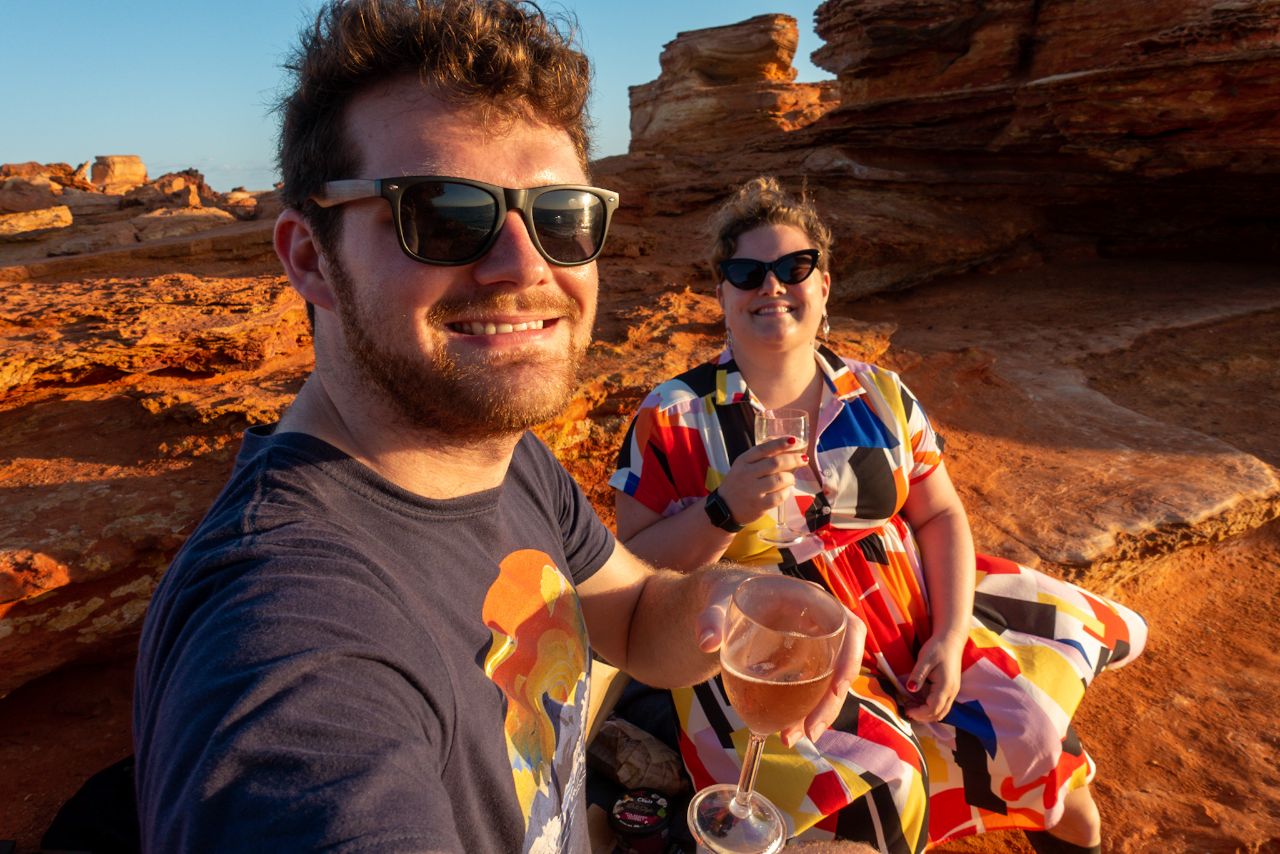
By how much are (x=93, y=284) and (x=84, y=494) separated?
2928mm

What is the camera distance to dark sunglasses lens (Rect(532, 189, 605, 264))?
5.29ft

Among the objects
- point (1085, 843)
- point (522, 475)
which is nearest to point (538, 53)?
point (522, 475)

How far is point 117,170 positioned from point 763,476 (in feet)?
91.4

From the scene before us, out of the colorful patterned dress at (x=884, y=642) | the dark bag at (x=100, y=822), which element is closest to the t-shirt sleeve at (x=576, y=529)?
the colorful patterned dress at (x=884, y=642)

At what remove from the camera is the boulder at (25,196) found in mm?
13547

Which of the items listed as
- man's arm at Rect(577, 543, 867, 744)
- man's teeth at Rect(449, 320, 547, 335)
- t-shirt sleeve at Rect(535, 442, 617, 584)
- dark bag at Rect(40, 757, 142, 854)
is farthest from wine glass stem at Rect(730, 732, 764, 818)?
dark bag at Rect(40, 757, 142, 854)

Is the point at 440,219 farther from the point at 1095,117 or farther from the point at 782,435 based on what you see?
the point at 1095,117

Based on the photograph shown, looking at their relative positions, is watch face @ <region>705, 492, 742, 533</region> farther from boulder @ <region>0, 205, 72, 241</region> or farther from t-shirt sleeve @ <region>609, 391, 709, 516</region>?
boulder @ <region>0, 205, 72, 241</region>

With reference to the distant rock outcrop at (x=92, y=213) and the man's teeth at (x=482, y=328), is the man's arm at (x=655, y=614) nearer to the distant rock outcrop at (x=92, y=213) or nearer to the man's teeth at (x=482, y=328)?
the man's teeth at (x=482, y=328)

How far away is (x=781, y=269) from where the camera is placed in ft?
10.1

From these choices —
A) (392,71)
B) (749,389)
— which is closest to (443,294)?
(392,71)

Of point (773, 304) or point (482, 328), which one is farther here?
point (773, 304)

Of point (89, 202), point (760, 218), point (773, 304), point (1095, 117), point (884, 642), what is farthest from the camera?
point (89, 202)

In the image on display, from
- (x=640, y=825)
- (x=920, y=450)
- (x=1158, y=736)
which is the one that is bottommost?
(x=1158, y=736)
